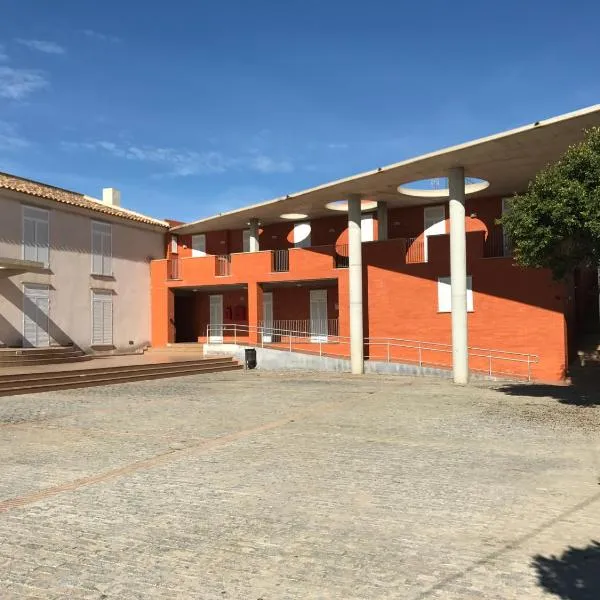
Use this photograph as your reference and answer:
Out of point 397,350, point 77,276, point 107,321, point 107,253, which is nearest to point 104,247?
point 107,253

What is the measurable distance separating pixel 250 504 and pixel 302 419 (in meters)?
5.28

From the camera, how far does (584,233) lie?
1125 cm

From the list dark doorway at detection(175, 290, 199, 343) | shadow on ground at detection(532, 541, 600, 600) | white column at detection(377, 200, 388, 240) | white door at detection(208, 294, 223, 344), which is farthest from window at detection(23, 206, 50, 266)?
shadow on ground at detection(532, 541, 600, 600)

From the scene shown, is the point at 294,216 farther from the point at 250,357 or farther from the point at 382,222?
the point at 250,357

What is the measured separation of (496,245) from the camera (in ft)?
70.5

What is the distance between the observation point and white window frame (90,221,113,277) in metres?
25.4

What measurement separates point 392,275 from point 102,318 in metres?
12.2

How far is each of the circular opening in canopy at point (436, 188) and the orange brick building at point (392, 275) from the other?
8cm

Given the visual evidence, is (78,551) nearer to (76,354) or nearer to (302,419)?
(302,419)

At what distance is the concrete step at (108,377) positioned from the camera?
15.4 metres

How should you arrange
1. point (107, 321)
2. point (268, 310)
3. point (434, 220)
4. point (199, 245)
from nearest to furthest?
point (434, 220) → point (107, 321) → point (268, 310) → point (199, 245)

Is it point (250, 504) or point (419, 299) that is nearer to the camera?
point (250, 504)

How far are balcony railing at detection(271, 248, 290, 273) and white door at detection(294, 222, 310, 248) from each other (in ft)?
8.43

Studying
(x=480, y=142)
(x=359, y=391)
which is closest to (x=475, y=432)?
(x=359, y=391)
